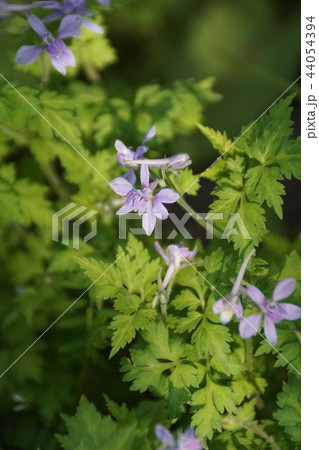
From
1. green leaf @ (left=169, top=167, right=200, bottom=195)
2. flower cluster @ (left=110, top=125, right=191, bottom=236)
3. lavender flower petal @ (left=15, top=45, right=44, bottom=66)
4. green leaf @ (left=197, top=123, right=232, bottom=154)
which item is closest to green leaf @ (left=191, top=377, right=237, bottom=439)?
flower cluster @ (left=110, top=125, right=191, bottom=236)

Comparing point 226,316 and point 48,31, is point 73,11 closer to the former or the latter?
point 48,31

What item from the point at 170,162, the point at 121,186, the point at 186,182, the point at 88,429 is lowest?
the point at 88,429

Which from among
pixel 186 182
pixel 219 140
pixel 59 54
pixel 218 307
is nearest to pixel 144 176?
pixel 186 182

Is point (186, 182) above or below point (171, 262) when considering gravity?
above

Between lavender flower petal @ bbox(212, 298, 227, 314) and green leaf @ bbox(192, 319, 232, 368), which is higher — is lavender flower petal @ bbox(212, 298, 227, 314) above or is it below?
above

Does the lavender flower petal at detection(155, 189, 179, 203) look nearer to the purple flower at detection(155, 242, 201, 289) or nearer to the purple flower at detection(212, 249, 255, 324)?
the purple flower at detection(155, 242, 201, 289)
